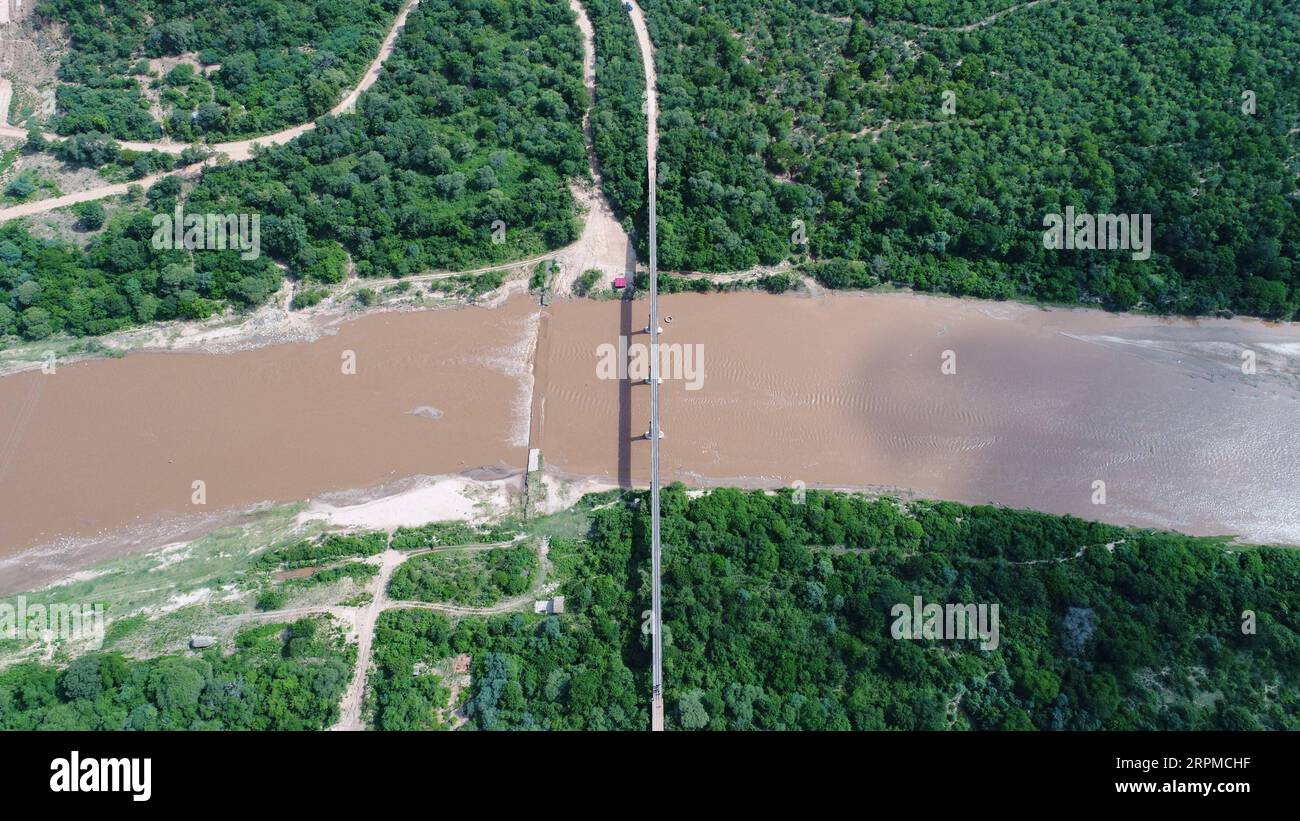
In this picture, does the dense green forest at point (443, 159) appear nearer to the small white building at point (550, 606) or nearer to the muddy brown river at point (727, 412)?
the muddy brown river at point (727, 412)

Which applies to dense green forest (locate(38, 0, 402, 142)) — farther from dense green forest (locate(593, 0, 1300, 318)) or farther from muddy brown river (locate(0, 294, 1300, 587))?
dense green forest (locate(593, 0, 1300, 318))

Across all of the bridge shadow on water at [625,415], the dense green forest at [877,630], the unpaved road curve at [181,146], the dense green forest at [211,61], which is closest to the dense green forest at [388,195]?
the unpaved road curve at [181,146]

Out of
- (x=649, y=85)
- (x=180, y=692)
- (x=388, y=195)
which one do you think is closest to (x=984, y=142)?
(x=649, y=85)

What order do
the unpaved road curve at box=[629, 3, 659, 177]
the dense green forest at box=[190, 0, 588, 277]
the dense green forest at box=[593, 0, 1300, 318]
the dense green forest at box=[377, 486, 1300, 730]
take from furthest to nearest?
the unpaved road curve at box=[629, 3, 659, 177], the dense green forest at box=[190, 0, 588, 277], the dense green forest at box=[593, 0, 1300, 318], the dense green forest at box=[377, 486, 1300, 730]

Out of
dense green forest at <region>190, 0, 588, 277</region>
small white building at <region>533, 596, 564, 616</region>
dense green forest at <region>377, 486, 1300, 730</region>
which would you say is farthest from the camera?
dense green forest at <region>190, 0, 588, 277</region>

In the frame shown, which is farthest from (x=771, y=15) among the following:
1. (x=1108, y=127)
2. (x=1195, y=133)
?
(x=1195, y=133)

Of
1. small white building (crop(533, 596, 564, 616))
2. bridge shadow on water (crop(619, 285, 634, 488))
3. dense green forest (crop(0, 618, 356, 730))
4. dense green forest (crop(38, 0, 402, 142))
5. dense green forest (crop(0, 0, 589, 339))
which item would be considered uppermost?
dense green forest (crop(38, 0, 402, 142))

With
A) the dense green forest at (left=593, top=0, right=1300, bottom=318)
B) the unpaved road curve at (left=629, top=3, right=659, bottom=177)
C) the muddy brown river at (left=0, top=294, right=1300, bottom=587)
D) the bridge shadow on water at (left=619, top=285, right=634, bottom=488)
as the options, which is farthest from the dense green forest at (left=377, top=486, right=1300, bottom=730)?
the unpaved road curve at (left=629, top=3, right=659, bottom=177)

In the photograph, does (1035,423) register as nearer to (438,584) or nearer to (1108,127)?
(1108,127)
